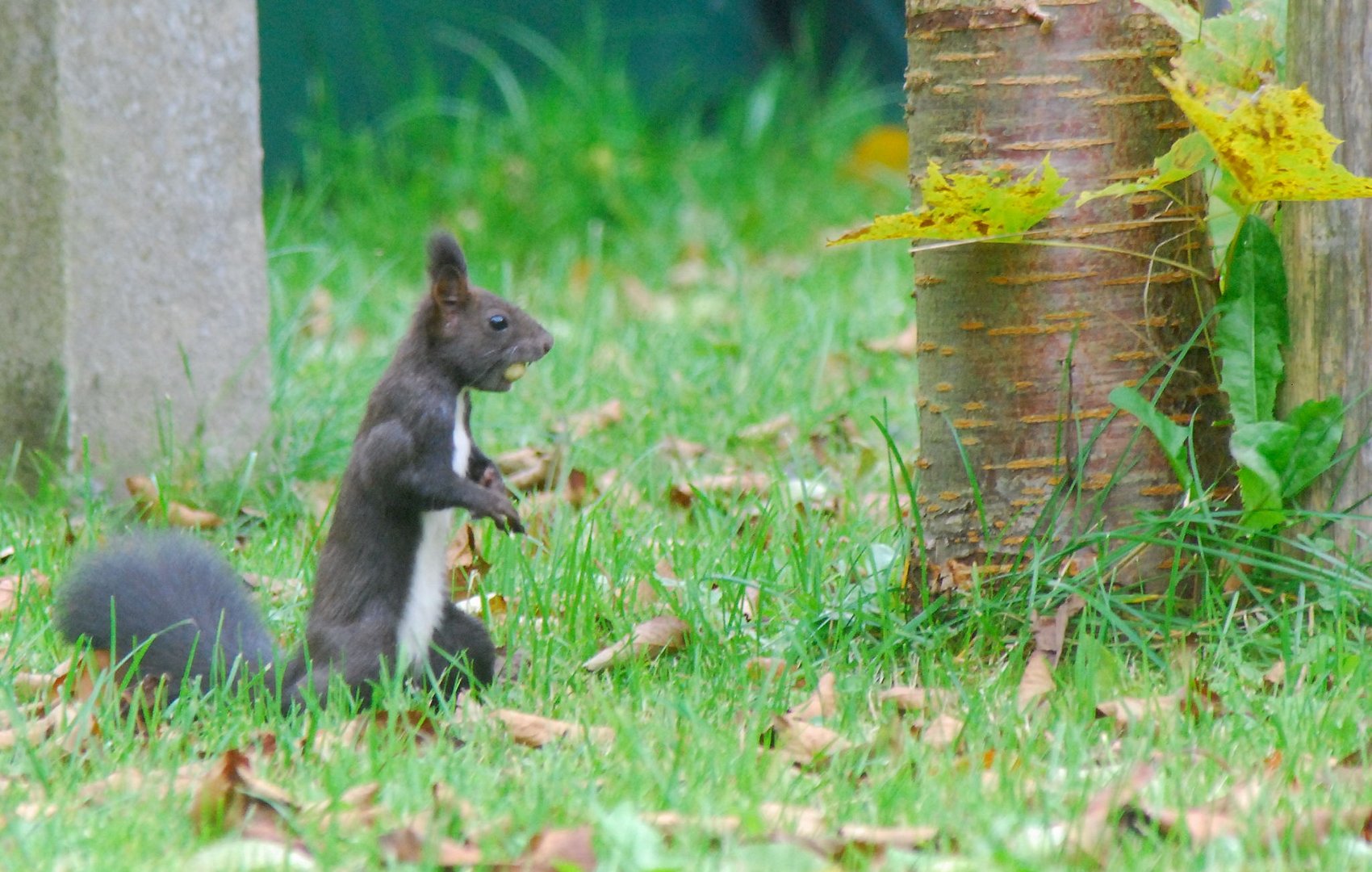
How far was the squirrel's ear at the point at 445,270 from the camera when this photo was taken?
8.94 feet

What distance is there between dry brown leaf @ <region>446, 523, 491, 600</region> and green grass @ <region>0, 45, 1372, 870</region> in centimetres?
8

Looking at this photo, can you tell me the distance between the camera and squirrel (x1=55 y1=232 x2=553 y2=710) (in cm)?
263

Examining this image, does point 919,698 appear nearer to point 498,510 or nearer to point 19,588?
point 498,510

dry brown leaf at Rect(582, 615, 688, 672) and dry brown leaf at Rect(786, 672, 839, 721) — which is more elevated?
dry brown leaf at Rect(582, 615, 688, 672)

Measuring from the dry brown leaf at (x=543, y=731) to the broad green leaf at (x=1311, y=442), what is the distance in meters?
1.17

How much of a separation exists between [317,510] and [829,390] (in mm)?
1536

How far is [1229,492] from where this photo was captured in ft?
9.53

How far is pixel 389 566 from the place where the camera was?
2.68 meters

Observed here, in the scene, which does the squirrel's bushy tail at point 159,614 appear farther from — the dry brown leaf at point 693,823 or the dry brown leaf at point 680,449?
the dry brown leaf at point 680,449

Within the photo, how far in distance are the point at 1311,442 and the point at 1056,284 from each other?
0.48 m

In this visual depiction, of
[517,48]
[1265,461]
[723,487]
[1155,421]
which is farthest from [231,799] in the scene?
[517,48]

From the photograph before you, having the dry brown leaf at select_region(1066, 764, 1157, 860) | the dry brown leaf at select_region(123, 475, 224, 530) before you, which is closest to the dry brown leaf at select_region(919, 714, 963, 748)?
the dry brown leaf at select_region(1066, 764, 1157, 860)

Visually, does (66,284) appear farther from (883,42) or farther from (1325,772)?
(883,42)

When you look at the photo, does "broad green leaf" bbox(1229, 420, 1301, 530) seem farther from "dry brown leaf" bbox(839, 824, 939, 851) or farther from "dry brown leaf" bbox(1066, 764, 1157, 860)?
"dry brown leaf" bbox(839, 824, 939, 851)
